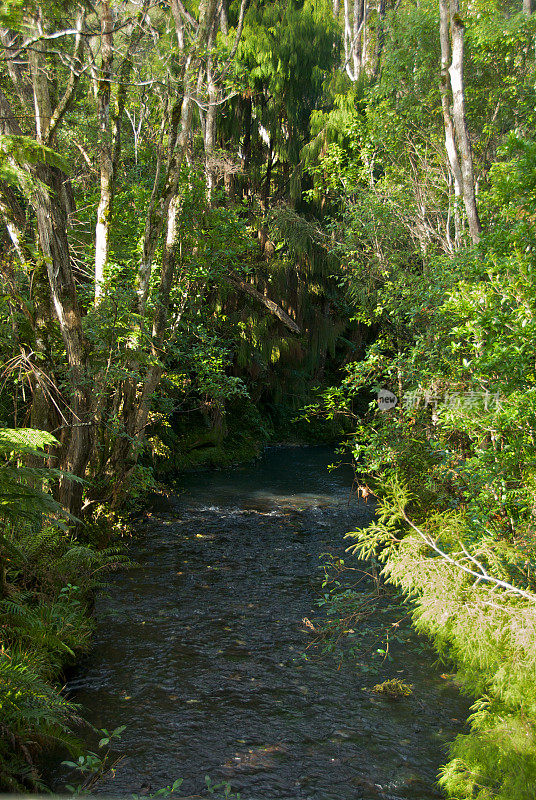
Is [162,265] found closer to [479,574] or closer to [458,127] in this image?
[458,127]

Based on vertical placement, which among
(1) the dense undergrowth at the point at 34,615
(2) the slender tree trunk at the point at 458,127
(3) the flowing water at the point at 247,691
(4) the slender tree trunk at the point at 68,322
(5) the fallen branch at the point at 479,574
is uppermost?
(2) the slender tree trunk at the point at 458,127

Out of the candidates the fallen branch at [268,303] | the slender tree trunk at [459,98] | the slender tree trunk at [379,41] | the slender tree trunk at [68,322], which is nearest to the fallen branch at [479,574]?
the slender tree trunk at [68,322]

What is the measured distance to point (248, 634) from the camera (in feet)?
21.5

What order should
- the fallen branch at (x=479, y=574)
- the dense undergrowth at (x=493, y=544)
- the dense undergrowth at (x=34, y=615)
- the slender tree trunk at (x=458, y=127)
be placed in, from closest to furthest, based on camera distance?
the fallen branch at (x=479, y=574) → the dense undergrowth at (x=493, y=544) → the dense undergrowth at (x=34, y=615) → the slender tree trunk at (x=458, y=127)

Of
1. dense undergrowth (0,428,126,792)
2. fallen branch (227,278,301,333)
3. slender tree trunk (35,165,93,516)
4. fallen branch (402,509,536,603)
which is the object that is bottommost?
dense undergrowth (0,428,126,792)

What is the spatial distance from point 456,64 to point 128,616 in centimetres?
955

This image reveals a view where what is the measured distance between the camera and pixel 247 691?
5422 millimetres

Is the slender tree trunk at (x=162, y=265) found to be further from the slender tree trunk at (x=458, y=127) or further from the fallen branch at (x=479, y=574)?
the fallen branch at (x=479, y=574)

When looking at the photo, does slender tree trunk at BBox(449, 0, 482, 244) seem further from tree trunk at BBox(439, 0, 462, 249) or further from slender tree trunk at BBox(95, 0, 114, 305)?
slender tree trunk at BBox(95, 0, 114, 305)

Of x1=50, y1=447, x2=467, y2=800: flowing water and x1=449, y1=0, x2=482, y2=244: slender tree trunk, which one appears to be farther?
x1=449, y1=0, x2=482, y2=244: slender tree trunk

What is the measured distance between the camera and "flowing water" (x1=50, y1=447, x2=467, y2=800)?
14.2 feet

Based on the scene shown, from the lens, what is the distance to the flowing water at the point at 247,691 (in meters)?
4.32

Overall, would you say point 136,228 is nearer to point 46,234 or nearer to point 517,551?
point 46,234

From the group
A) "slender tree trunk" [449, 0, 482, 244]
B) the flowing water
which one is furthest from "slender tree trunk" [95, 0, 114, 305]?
"slender tree trunk" [449, 0, 482, 244]
